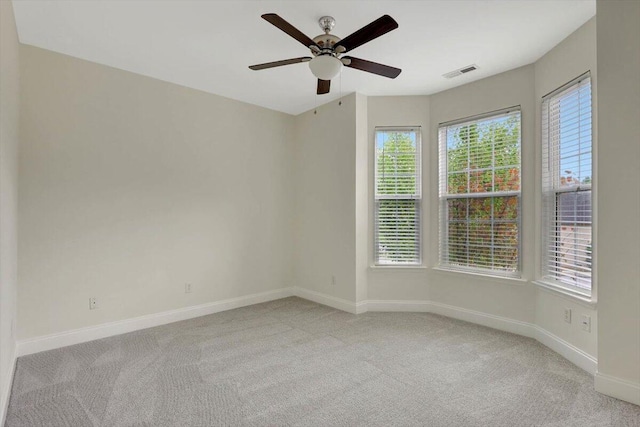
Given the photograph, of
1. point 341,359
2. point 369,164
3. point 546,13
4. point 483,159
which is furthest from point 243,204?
point 546,13

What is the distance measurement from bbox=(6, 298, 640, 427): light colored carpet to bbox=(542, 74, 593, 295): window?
0.82 metres

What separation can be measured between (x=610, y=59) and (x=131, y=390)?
418 centimetres

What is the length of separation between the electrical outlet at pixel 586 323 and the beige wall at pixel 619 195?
0.35 m

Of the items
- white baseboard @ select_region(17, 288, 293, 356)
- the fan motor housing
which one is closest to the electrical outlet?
the fan motor housing

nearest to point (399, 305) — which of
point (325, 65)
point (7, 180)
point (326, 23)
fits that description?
point (325, 65)

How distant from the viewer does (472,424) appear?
2.01 metres

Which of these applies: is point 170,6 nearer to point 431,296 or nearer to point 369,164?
point 369,164

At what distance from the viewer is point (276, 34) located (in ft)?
9.33

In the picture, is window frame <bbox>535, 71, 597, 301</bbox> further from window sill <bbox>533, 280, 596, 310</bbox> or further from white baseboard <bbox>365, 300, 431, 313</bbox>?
white baseboard <bbox>365, 300, 431, 313</bbox>

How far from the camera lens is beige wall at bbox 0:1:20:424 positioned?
2.11m

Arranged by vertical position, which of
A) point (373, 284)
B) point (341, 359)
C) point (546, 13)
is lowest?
point (341, 359)

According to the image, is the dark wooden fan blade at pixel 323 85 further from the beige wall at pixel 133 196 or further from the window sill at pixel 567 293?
the window sill at pixel 567 293

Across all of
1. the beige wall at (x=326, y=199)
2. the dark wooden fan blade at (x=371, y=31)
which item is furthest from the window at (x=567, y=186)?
the beige wall at (x=326, y=199)

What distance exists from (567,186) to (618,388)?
1.63 metres
